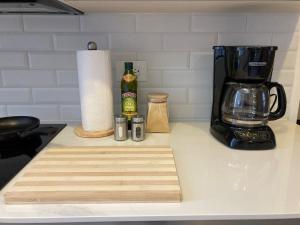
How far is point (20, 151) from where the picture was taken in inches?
31.7

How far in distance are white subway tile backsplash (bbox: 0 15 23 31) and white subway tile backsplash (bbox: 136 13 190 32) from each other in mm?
439

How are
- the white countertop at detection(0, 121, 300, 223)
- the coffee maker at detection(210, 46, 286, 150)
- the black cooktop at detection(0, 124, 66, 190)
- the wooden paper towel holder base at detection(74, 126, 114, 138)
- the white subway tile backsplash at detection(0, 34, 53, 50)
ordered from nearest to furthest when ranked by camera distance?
the white countertop at detection(0, 121, 300, 223), the black cooktop at detection(0, 124, 66, 190), the coffee maker at detection(210, 46, 286, 150), the wooden paper towel holder base at detection(74, 126, 114, 138), the white subway tile backsplash at detection(0, 34, 53, 50)

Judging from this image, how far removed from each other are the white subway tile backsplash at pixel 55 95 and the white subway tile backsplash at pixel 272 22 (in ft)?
2.37

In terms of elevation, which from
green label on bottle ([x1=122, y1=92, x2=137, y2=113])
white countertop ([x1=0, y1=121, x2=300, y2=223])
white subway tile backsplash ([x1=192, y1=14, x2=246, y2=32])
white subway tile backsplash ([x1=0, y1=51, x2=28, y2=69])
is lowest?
white countertop ([x1=0, y1=121, x2=300, y2=223])

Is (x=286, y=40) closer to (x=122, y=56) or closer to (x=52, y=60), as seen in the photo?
(x=122, y=56)

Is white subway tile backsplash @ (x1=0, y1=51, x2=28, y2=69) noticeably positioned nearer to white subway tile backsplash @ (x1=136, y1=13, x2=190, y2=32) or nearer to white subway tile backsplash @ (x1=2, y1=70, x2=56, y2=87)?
white subway tile backsplash @ (x1=2, y1=70, x2=56, y2=87)

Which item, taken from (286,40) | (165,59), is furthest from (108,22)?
(286,40)

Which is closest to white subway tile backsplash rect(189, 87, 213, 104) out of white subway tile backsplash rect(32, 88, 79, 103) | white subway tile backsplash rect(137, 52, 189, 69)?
white subway tile backsplash rect(137, 52, 189, 69)

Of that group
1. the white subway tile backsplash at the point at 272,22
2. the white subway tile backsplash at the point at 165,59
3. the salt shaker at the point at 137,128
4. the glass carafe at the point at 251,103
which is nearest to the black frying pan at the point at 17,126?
the salt shaker at the point at 137,128

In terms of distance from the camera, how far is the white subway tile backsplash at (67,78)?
3.42 feet

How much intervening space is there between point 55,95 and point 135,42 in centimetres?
38

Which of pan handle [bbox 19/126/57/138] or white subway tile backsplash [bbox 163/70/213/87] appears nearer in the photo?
pan handle [bbox 19/126/57/138]

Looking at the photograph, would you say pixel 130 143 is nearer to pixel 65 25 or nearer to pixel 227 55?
pixel 227 55

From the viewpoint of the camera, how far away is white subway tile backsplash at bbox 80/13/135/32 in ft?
3.24
